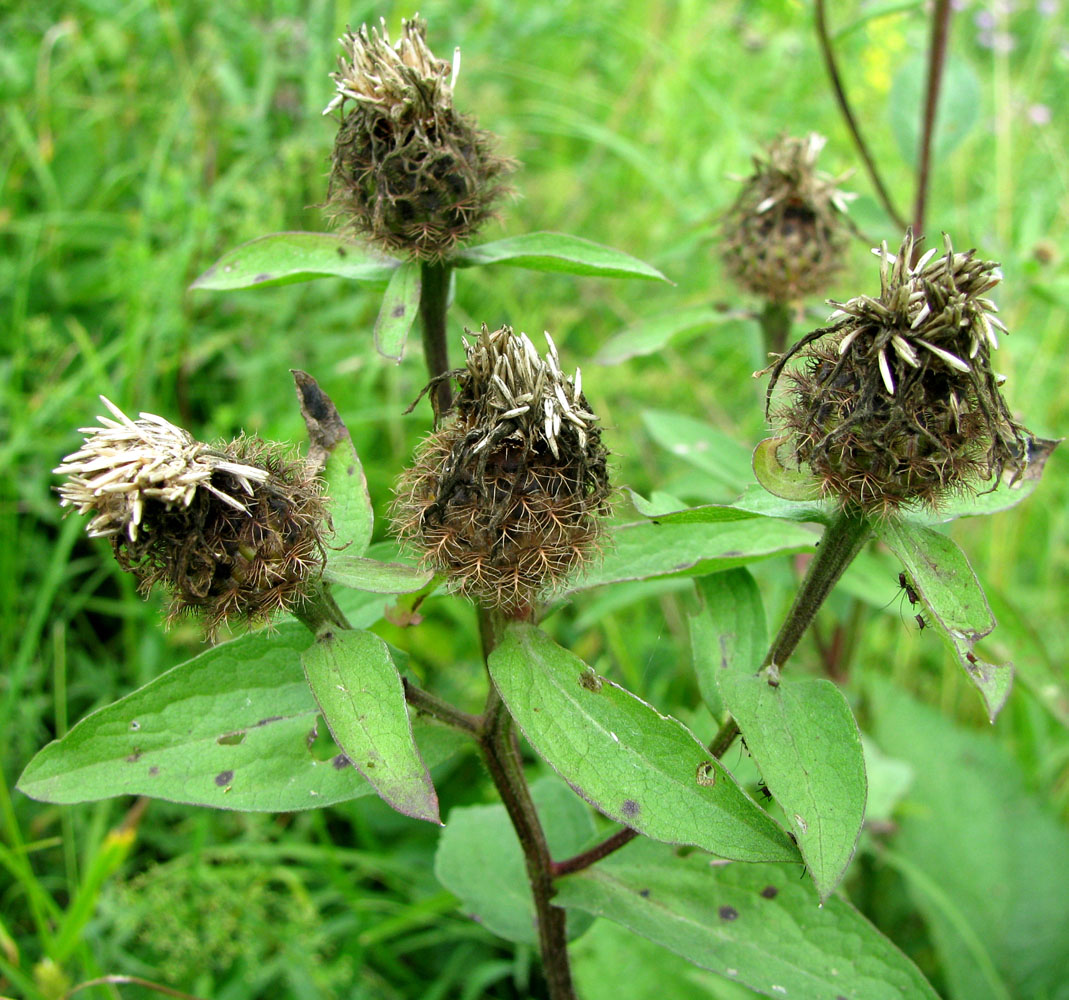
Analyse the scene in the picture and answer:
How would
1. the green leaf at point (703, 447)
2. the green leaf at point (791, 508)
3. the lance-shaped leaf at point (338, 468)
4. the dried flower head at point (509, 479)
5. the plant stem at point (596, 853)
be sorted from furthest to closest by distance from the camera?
the green leaf at point (703, 447)
the plant stem at point (596, 853)
the lance-shaped leaf at point (338, 468)
the green leaf at point (791, 508)
the dried flower head at point (509, 479)

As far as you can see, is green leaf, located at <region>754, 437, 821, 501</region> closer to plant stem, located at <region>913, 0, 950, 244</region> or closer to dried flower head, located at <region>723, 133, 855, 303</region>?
dried flower head, located at <region>723, 133, 855, 303</region>

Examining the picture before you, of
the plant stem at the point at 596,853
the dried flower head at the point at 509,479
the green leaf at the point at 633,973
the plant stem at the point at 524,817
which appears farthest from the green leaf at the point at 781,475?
the green leaf at the point at 633,973

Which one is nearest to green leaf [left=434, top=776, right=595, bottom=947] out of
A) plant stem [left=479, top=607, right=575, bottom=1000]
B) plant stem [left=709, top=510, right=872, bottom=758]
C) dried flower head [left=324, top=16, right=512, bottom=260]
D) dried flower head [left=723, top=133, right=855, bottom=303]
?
plant stem [left=479, top=607, right=575, bottom=1000]

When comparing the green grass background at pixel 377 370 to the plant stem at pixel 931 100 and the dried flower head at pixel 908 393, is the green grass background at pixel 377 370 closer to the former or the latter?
the plant stem at pixel 931 100

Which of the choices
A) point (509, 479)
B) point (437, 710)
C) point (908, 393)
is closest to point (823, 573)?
point (908, 393)

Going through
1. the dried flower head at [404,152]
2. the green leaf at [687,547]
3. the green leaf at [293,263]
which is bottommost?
the green leaf at [687,547]

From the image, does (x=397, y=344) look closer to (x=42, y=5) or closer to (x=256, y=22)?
(x=256, y=22)
